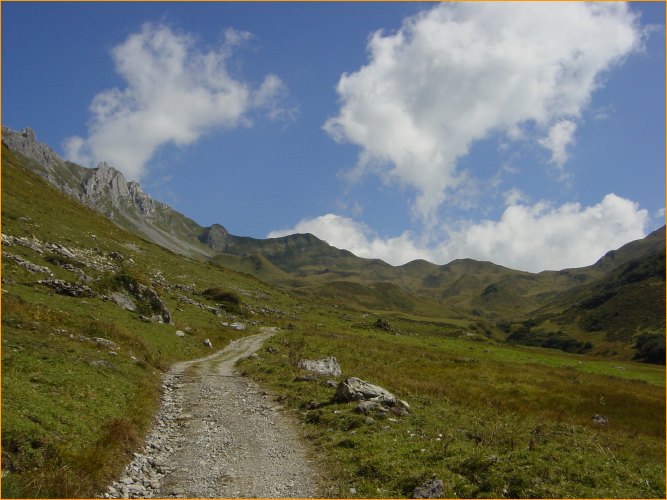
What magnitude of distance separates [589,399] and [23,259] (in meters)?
58.5

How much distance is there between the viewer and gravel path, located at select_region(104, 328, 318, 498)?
13648 mm

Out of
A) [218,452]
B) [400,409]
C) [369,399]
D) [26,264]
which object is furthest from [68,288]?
[400,409]

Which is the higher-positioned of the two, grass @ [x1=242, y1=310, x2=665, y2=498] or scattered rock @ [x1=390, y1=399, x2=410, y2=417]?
scattered rock @ [x1=390, y1=399, x2=410, y2=417]

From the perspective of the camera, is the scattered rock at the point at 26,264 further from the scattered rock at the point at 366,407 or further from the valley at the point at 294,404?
the scattered rock at the point at 366,407

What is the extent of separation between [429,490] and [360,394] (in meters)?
11.4

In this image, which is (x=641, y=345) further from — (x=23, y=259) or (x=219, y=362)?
(x=23, y=259)

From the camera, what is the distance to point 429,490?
1323 centimetres

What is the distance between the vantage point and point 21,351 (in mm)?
20953

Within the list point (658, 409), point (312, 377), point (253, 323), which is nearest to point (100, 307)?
point (312, 377)

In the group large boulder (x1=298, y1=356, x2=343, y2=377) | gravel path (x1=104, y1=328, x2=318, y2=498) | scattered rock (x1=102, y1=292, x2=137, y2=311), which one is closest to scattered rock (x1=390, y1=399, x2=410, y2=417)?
gravel path (x1=104, y1=328, x2=318, y2=498)

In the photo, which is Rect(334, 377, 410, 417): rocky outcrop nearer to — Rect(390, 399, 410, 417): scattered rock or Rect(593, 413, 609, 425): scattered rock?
Rect(390, 399, 410, 417): scattered rock

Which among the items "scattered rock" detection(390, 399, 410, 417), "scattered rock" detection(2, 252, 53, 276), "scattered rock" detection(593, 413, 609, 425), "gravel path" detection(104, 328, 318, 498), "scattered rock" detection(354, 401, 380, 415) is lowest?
"scattered rock" detection(593, 413, 609, 425)

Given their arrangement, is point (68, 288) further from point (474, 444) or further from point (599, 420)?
point (599, 420)

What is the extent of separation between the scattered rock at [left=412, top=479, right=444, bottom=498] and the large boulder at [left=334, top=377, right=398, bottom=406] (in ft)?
33.2
